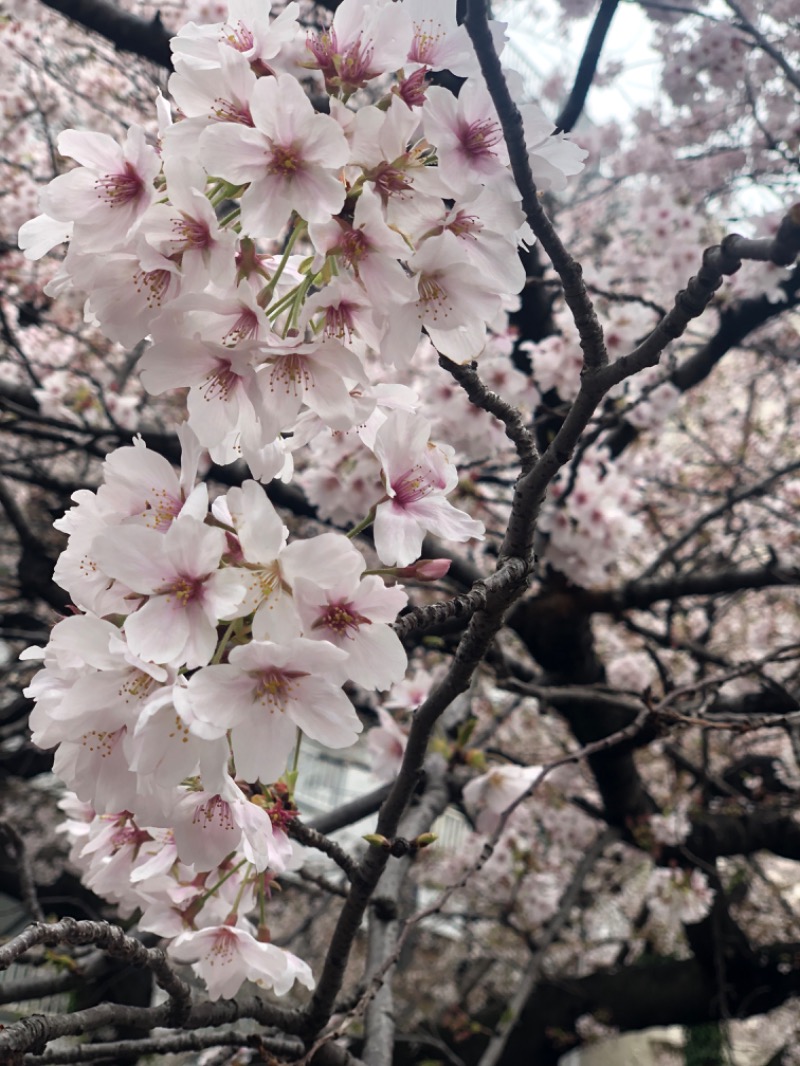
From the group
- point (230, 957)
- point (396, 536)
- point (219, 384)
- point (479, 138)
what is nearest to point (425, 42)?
point (479, 138)

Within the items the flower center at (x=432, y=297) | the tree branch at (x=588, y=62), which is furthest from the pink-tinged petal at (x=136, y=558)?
the tree branch at (x=588, y=62)

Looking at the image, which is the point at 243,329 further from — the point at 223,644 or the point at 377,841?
the point at 377,841

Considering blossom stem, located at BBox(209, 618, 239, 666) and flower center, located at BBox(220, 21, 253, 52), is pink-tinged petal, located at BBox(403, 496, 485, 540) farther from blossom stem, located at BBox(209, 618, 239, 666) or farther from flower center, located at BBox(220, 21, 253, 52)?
flower center, located at BBox(220, 21, 253, 52)

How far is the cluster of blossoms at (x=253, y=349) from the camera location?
812 millimetres

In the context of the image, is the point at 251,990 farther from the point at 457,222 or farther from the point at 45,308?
the point at 45,308

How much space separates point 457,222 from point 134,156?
382mm

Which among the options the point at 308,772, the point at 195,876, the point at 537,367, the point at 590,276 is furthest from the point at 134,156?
the point at 308,772

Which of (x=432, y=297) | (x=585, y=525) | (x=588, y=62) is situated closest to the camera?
(x=432, y=297)

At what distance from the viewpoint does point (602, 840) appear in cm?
425

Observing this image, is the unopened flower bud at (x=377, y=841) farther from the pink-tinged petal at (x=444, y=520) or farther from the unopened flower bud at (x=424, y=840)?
the pink-tinged petal at (x=444, y=520)

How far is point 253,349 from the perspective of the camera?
2.90 ft

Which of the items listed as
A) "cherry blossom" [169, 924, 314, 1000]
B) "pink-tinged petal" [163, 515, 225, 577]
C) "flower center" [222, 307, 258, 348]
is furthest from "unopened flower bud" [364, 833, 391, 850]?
"flower center" [222, 307, 258, 348]

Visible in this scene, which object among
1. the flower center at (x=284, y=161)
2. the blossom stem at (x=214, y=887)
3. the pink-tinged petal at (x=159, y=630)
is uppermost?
the flower center at (x=284, y=161)

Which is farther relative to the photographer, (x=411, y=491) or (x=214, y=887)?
(x=214, y=887)
